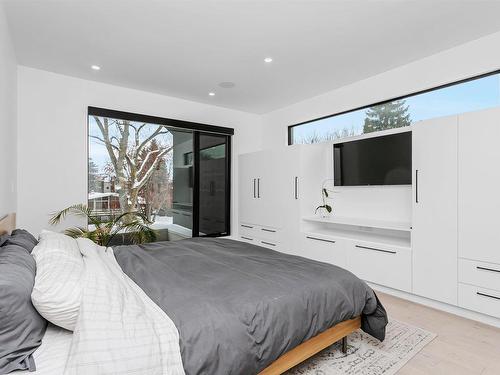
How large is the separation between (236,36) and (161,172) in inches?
99.5

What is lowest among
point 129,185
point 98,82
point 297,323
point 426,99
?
point 297,323

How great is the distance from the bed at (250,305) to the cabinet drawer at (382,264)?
1223 millimetres

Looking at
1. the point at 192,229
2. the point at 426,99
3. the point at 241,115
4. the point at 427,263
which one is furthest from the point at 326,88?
the point at 192,229

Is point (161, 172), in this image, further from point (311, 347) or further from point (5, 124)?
point (311, 347)

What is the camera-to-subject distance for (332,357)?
2.06m

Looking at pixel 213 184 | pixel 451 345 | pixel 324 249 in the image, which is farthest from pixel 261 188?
pixel 451 345

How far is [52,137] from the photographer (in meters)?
3.68

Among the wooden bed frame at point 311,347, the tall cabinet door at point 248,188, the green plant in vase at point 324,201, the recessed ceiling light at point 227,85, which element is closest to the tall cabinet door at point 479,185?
the wooden bed frame at point 311,347

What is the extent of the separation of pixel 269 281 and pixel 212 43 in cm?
242

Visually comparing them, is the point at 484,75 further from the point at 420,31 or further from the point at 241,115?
the point at 241,115

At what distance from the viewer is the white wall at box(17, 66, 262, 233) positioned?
350cm

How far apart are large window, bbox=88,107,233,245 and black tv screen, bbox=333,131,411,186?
2.11m

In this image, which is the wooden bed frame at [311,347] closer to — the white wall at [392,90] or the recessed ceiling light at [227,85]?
the white wall at [392,90]

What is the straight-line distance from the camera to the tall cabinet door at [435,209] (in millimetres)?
2795
